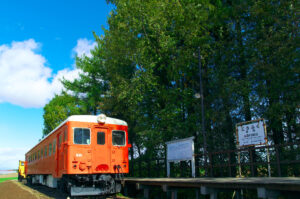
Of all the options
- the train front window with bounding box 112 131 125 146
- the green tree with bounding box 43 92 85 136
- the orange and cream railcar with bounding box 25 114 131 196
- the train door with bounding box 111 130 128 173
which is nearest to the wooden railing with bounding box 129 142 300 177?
the train door with bounding box 111 130 128 173

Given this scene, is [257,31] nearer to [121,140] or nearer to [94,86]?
[121,140]

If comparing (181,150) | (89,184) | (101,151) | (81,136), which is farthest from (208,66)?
(89,184)

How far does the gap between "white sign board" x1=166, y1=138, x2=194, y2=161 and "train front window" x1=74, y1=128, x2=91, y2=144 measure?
405 centimetres

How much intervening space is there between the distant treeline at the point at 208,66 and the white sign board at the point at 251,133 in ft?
7.45

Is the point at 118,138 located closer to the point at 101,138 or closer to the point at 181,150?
the point at 101,138

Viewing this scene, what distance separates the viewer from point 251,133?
1109 cm

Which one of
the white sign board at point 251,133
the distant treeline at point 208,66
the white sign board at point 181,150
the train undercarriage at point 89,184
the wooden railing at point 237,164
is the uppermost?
the distant treeline at point 208,66

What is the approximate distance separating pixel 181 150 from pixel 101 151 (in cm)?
364

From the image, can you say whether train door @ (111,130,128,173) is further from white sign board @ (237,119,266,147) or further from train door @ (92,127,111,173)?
white sign board @ (237,119,266,147)

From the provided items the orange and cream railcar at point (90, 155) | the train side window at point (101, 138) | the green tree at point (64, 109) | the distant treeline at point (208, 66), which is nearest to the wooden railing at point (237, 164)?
the distant treeline at point (208, 66)

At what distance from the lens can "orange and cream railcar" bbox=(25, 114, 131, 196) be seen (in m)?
11.4

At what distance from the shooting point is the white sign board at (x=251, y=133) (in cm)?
1065

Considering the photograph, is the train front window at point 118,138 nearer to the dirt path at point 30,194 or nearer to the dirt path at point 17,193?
the dirt path at point 30,194

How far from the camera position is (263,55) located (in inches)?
562
